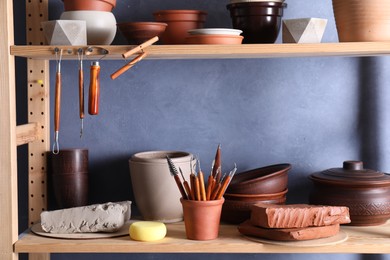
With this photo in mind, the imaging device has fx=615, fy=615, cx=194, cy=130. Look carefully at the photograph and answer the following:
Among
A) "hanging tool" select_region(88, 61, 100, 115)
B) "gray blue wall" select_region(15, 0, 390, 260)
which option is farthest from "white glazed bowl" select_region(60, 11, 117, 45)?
"gray blue wall" select_region(15, 0, 390, 260)

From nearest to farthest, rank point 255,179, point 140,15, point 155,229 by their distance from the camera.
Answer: point 155,229, point 255,179, point 140,15

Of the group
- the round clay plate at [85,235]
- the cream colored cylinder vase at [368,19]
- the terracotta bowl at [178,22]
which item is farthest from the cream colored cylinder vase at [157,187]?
the cream colored cylinder vase at [368,19]

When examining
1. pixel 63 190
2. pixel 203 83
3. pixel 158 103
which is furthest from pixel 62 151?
pixel 203 83

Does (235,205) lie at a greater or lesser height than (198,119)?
lesser

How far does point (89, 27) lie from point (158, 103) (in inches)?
16.2

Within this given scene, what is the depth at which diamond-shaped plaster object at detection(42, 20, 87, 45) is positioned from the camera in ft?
5.76

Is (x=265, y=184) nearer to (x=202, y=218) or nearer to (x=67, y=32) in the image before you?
(x=202, y=218)

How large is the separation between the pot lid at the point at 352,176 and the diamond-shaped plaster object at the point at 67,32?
0.84m

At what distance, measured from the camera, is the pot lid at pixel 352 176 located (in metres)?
1.87

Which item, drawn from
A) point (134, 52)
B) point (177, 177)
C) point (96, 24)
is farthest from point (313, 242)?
point (96, 24)

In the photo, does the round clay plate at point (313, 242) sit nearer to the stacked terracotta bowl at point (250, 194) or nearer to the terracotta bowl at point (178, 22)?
the stacked terracotta bowl at point (250, 194)

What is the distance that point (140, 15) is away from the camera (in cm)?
210

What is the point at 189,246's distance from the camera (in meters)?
1.73

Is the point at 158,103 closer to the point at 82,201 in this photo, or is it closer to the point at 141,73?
the point at 141,73
